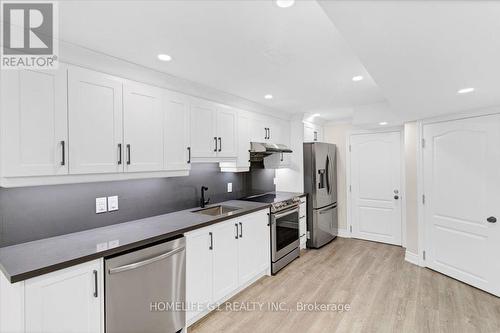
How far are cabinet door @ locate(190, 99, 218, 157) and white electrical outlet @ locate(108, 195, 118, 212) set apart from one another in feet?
2.79

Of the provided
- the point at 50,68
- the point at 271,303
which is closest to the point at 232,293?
the point at 271,303

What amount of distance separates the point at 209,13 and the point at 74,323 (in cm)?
206

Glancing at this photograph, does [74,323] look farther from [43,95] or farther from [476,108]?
[476,108]

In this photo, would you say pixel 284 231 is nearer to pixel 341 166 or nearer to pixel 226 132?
pixel 226 132

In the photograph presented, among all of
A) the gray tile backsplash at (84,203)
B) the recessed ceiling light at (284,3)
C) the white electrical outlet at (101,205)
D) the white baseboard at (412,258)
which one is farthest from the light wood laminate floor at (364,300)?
the recessed ceiling light at (284,3)

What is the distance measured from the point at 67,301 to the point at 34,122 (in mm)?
1162

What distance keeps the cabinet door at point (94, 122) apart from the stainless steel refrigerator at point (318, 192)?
10.2 ft

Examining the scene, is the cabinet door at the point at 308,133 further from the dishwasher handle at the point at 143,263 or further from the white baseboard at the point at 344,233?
the dishwasher handle at the point at 143,263

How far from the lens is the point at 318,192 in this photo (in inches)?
167

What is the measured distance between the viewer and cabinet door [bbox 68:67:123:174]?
1778mm

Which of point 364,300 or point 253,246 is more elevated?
point 253,246

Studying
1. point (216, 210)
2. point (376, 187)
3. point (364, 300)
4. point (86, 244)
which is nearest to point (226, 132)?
point (216, 210)

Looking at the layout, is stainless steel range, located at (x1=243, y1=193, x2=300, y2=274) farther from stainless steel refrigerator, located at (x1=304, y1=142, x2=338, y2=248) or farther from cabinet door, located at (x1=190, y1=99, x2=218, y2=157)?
cabinet door, located at (x1=190, y1=99, x2=218, y2=157)

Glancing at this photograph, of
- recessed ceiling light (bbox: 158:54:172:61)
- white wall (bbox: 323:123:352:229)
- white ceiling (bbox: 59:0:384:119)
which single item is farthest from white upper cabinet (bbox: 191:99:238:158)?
white wall (bbox: 323:123:352:229)
